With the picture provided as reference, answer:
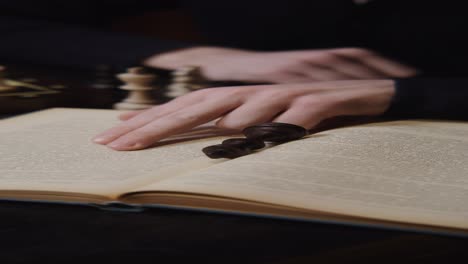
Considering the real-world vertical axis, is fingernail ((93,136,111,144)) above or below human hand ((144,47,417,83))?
below

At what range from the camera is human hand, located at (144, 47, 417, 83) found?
140cm

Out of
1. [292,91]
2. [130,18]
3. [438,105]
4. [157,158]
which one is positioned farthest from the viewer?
[130,18]

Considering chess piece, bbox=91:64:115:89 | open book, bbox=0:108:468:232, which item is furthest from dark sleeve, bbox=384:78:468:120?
chess piece, bbox=91:64:115:89

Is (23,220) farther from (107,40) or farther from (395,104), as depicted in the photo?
(107,40)

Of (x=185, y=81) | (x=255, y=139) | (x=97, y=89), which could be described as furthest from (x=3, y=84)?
(x=255, y=139)

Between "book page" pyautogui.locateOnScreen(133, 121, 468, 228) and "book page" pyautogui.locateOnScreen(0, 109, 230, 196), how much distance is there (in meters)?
0.06

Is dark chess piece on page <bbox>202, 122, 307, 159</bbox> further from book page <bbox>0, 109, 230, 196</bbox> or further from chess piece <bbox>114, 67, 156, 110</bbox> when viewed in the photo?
chess piece <bbox>114, 67, 156, 110</bbox>

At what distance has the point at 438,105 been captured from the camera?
1.17 meters

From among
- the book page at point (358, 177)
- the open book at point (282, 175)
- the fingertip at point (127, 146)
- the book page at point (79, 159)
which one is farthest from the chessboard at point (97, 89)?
the book page at point (358, 177)

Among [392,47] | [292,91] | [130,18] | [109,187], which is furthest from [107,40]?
[109,187]

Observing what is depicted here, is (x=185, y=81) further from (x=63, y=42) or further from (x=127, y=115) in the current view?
(x=63, y=42)

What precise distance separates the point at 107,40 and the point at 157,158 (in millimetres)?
963

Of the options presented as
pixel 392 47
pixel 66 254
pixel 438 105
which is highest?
pixel 392 47

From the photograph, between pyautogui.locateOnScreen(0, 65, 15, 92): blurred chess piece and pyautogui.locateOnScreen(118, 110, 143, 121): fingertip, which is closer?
pyautogui.locateOnScreen(118, 110, 143, 121): fingertip
